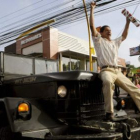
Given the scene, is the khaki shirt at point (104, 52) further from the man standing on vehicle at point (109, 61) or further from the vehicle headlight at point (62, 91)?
the vehicle headlight at point (62, 91)

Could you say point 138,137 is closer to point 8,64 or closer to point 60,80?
point 60,80

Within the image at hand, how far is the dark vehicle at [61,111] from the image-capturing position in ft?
7.68

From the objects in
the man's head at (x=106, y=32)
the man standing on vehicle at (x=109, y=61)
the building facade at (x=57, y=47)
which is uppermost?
the building facade at (x=57, y=47)

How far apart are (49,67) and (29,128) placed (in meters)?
2.47

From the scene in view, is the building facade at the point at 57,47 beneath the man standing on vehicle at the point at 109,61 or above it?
above

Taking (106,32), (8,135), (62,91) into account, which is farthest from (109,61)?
(8,135)

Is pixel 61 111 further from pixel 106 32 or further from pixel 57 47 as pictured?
pixel 57 47

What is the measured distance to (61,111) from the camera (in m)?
2.79

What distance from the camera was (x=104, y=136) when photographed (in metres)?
2.14

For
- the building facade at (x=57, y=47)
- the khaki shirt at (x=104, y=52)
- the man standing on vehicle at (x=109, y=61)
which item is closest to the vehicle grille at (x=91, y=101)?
the man standing on vehicle at (x=109, y=61)

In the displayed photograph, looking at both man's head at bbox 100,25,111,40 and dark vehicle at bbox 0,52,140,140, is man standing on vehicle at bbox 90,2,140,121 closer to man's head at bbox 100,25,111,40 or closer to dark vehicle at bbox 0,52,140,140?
man's head at bbox 100,25,111,40

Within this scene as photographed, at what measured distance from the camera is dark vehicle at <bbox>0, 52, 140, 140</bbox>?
92.2 inches

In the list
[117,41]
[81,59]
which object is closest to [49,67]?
[117,41]

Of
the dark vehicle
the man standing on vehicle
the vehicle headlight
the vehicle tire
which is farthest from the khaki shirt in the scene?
the vehicle tire
